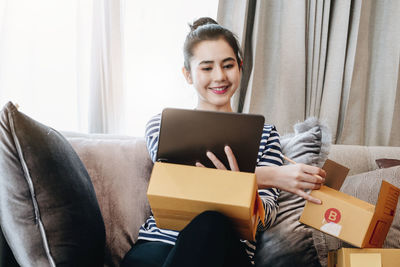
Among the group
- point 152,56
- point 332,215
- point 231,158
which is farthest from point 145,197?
point 152,56

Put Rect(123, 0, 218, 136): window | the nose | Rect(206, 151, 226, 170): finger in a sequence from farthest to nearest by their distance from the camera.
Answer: Rect(123, 0, 218, 136): window, the nose, Rect(206, 151, 226, 170): finger

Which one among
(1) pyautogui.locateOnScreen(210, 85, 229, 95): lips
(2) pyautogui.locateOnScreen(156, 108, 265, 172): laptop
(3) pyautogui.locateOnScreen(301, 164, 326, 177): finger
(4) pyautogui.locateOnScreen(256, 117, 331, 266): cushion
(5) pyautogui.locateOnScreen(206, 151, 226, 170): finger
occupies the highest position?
(1) pyautogui.locateOnScreen(210, 85, 229, 95): lips

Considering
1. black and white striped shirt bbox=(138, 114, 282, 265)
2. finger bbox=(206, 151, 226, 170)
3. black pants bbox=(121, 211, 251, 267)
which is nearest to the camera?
black pants bbox=(121, 211, 251, 267)

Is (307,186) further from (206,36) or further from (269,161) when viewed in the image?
(206,36)

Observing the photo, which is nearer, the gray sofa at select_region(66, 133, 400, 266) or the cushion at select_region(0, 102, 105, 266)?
the cushion at select_region(0, 102, 105, 266)

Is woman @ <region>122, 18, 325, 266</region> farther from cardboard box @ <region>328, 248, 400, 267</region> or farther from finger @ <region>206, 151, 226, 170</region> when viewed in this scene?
cardboard box @ <region>328, 248, 400, 267</region>

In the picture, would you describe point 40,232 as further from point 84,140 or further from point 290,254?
point 290,254

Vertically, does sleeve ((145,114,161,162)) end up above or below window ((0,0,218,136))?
below

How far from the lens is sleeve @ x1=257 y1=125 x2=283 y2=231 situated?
1.20m

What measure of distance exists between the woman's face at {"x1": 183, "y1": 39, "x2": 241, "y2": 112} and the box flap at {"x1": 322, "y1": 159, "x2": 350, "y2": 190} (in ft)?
1.65

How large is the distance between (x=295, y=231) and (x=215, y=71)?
2.11 ft

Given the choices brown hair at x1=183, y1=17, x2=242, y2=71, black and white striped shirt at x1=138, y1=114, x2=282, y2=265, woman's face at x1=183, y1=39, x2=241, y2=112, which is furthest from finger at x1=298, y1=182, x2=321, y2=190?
brown hair at x1=183, y1=17, x2=242, y2=71

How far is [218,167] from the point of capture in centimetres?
93

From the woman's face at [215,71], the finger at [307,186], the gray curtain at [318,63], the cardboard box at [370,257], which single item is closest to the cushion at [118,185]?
the woman's face at [215,71]
